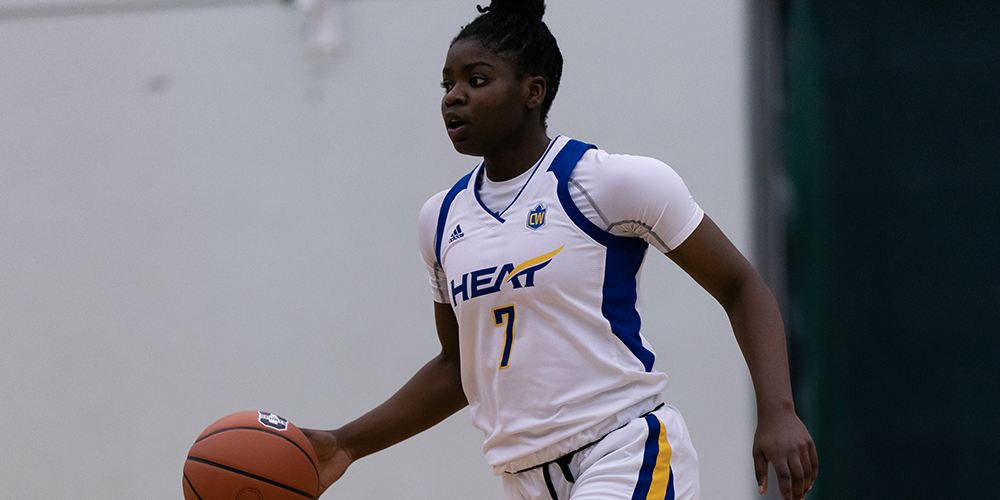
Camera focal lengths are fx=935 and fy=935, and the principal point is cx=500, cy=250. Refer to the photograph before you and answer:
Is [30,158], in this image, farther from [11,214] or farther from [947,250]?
[947,250]

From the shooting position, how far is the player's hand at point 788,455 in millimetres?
1795

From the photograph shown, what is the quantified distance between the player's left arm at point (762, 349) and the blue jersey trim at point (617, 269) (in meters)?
0.10

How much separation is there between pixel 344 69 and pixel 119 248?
1.46m

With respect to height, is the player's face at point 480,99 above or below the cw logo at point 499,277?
above

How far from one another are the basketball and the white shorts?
1.83 feet

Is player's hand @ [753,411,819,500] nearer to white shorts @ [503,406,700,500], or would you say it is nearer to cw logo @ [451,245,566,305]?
white shorts @ [503,406,700,500]

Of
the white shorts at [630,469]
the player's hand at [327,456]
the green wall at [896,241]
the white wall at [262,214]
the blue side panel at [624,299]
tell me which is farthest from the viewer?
the white wall at [262,214]

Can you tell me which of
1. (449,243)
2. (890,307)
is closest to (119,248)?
(449,243)

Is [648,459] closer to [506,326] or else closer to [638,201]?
[506,326]

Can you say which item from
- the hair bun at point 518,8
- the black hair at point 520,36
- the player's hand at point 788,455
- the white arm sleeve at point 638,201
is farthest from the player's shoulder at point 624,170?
the player's hand at point 788,455

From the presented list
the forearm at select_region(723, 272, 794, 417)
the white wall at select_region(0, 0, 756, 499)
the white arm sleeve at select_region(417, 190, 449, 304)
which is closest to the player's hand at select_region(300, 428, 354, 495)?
the white arm sleeve at select_region(417, 190, 449, 304)

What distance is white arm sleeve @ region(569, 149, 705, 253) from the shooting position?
1.99 m

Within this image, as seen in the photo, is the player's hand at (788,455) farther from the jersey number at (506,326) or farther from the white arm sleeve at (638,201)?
the jersey number at (506,326)

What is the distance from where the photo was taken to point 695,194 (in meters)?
4.21
